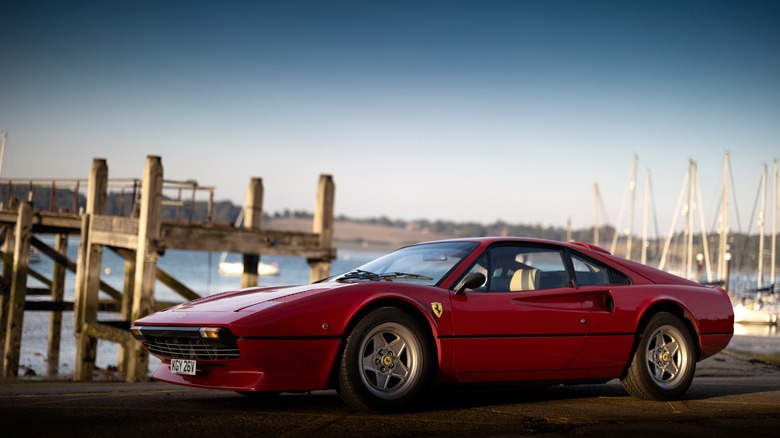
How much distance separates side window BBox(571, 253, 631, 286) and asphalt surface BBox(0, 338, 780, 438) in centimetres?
98

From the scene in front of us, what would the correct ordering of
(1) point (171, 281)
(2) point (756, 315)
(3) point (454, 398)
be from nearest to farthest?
(3) point (454, 398)
(1) point (171, 281)
(2) point (756, 315)

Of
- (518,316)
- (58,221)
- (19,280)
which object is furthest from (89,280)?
(518,316)

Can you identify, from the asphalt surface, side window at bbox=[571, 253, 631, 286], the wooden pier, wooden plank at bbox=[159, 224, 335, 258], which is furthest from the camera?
wooden plank at bbox=[159, 224, 335, 258]

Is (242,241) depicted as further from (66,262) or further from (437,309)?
(437,309)

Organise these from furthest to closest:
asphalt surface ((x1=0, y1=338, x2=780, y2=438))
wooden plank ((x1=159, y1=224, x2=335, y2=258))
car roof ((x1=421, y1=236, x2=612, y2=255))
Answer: wooden plank ((x1=159, y1=224, x2=335, y2=258))
car roof ((x1=421, y1=236, x2=612, y2=255))
asphalt surface ((x1=0, y1=338, x2=780, y2=438))

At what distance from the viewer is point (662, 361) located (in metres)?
7.64

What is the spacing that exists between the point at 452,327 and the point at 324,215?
1172cm

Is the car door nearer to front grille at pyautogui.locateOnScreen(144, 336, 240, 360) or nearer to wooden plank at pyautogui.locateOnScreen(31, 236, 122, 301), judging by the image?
front grille at pyautogui.locateOnScreen(144, 336, 240, 360)

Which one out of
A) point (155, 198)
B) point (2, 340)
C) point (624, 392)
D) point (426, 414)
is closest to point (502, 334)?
point (426, 414)

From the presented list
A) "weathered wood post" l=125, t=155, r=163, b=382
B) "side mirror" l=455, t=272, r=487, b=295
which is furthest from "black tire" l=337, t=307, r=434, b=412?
"weathered wood post" l=125, t=155, r=163, b=382

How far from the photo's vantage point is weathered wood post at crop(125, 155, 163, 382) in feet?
51.7

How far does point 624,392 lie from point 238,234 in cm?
1038

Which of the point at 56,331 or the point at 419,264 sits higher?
the point at 419,264

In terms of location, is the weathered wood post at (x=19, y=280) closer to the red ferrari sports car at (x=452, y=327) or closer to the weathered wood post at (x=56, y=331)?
the weathered wood post at (x=56, y=331)
